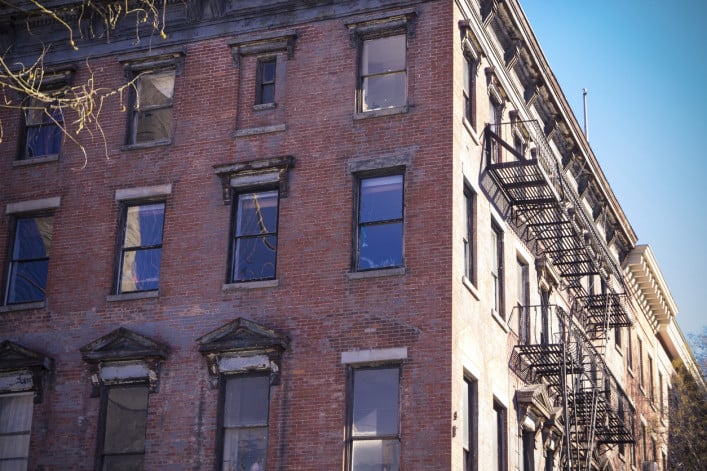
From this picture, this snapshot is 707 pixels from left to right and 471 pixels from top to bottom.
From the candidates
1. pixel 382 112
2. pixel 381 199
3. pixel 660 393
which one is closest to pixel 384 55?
pixel 382 112

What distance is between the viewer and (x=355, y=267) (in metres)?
22.6

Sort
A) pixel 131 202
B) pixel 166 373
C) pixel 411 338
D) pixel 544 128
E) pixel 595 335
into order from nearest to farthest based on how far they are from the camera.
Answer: pixel 411 338 → pixel 166 373 → pixel 131 202 → pixel 544 128 → pixel 595 335

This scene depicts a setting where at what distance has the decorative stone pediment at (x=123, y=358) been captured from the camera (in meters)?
23.0

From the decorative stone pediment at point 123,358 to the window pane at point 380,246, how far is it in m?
4.55

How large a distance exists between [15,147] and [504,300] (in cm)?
1212

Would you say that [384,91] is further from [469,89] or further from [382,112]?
[469,89]

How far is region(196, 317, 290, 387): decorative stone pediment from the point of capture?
874 inches

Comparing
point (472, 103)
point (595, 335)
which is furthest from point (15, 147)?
point (595, 335)

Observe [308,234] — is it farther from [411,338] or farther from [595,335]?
[595,335]

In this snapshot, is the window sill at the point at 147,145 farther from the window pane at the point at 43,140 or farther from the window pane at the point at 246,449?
the window pane at the point at 246,449

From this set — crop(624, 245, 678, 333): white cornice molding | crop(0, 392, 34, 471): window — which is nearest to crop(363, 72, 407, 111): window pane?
crop(0, 392, 34, 471): window

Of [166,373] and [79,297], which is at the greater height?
[79,297]

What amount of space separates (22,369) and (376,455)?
8.20 m

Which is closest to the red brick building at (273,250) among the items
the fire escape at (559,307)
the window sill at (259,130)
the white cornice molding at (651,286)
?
the window sill at (259,130)
